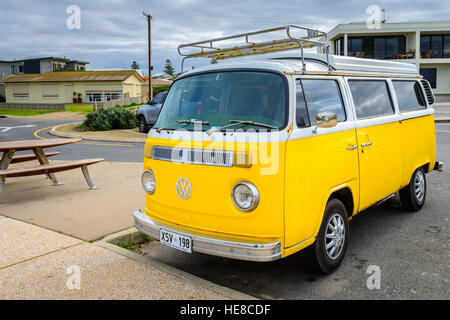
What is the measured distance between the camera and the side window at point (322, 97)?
4191mm

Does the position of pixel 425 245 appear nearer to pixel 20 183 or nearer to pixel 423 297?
pixel 423 297

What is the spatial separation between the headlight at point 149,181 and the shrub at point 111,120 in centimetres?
1821

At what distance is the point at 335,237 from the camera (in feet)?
14.3

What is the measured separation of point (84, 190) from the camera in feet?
26.3

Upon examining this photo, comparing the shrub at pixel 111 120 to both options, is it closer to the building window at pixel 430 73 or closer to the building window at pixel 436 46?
the building window at pixel 430 73

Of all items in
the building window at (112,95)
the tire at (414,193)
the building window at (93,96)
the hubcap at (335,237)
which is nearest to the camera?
the hubcap at (335,237)

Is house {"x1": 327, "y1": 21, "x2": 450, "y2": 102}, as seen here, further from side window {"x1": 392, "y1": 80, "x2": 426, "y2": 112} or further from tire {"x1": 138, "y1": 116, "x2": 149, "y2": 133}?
side window {"x1": 392, "y1": 80, "x2": 426, "y2": 112}

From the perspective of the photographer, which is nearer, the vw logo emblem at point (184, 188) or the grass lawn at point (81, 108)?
the vw logo emblem at point (184, 188)

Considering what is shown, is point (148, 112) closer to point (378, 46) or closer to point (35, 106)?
point (378, 46)

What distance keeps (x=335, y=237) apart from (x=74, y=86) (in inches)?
2339

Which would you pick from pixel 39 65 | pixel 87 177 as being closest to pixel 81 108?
pixel 39 65

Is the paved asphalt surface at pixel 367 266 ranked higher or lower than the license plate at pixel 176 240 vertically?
lower

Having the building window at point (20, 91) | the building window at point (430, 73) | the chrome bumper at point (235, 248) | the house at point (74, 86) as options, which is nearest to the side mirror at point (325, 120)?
the chrome bumper at point (235, 248)
